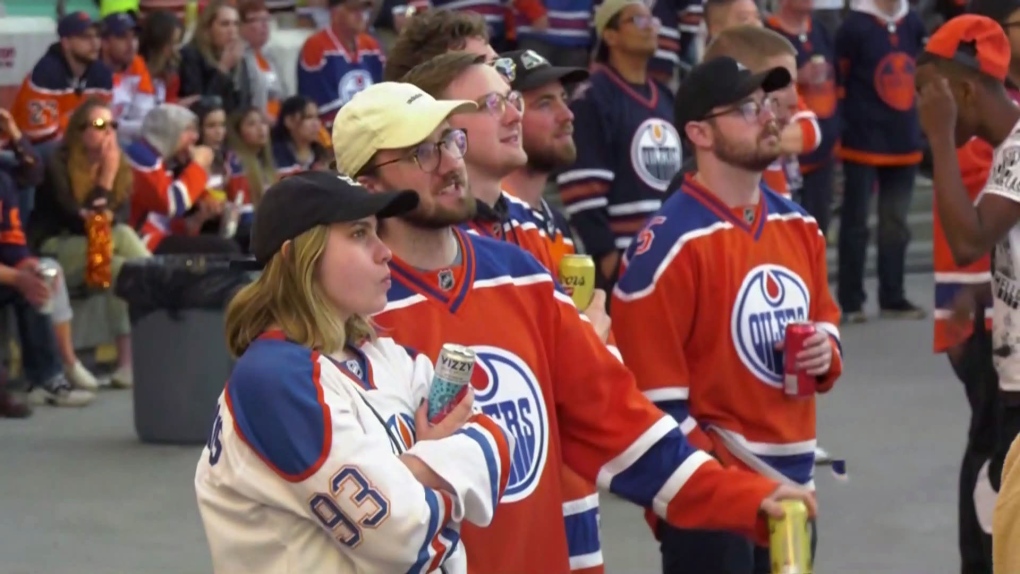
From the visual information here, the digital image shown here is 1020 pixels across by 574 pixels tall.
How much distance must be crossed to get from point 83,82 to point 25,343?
1.93 meters

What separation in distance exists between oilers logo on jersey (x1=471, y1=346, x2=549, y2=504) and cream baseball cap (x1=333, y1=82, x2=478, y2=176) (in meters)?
0.49

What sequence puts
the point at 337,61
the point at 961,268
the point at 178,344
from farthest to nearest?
the point at 337,61 → the point at 178,344 → the point at 961,268

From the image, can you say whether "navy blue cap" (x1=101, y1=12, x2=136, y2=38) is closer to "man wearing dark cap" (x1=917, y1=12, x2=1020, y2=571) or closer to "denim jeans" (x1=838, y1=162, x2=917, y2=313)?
"denim jeans" (x1=838, y1=162, x2=917, y2=313)

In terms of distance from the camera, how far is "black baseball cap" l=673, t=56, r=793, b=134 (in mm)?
5629

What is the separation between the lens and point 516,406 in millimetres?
4281

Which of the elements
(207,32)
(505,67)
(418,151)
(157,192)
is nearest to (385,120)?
(418,151)

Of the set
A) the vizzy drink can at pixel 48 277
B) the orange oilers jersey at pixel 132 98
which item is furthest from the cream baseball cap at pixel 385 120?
the orange oilers jersey at pixel 132 98

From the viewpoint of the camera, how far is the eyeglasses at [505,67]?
16.8ft

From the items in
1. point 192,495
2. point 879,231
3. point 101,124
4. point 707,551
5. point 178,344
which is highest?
point 101,124

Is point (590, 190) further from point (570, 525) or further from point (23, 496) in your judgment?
point (570, 525)

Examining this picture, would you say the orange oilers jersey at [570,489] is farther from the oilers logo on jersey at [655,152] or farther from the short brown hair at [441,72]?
the oilers logo on jersey at [655,152]

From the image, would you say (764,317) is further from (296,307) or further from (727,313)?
(296,307)

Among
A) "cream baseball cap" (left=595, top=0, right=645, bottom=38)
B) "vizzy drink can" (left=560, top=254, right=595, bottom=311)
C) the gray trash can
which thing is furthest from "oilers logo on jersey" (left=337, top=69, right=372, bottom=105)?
"vizzy drink can" (left=560, top=254, right=595, bottom=311)

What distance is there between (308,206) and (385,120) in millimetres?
555
